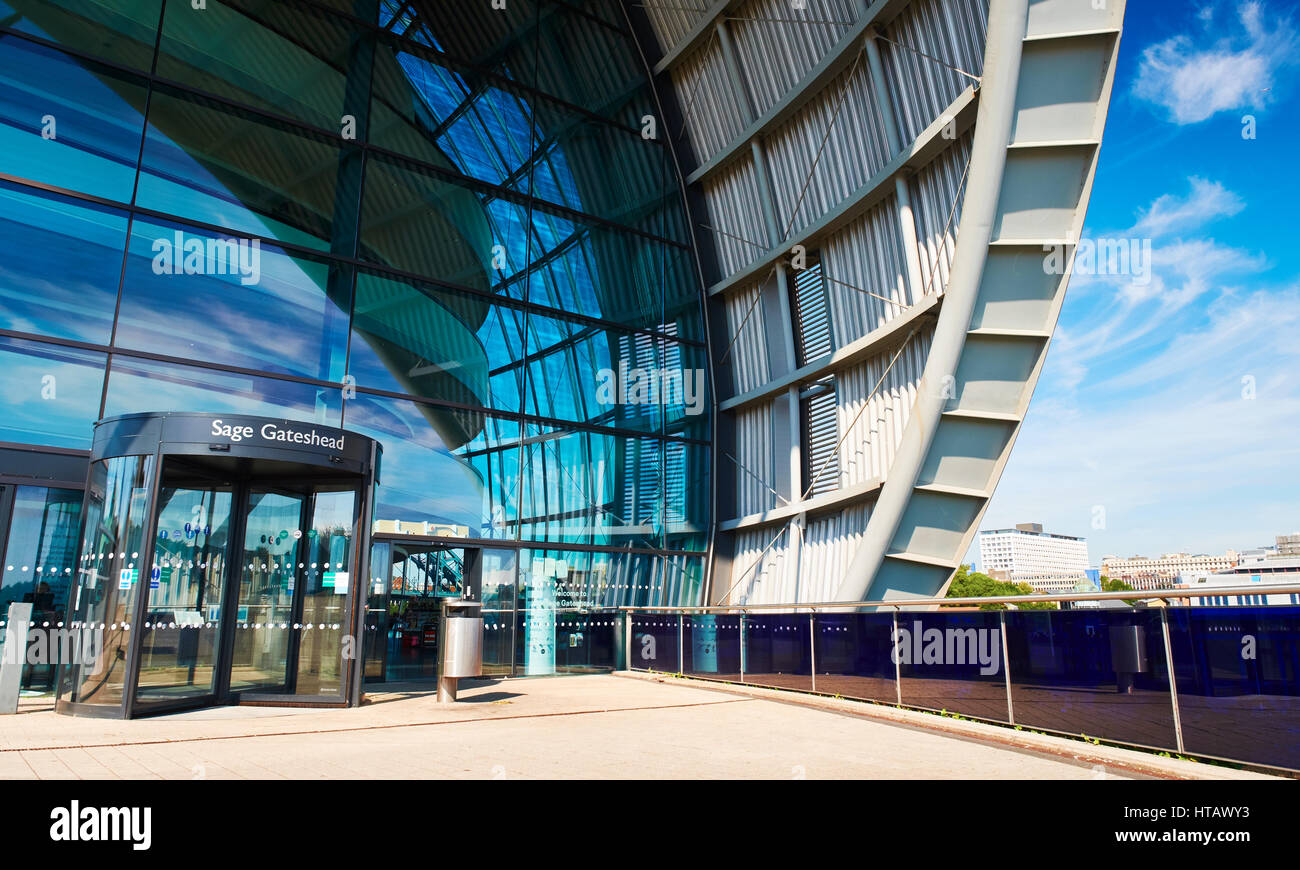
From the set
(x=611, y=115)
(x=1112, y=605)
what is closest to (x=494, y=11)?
(x=611, y=115)

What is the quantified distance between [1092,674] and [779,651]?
5.27 m

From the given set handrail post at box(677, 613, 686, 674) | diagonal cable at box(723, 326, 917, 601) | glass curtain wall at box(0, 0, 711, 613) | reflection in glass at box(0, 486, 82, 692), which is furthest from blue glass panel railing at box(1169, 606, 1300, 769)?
reflection in glass at box(0, 486, 82, 692)

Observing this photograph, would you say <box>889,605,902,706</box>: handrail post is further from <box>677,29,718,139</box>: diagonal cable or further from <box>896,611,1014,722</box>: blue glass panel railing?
<box>677,29,718,139</box>: diagonal cable

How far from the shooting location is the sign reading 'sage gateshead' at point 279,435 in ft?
31.1

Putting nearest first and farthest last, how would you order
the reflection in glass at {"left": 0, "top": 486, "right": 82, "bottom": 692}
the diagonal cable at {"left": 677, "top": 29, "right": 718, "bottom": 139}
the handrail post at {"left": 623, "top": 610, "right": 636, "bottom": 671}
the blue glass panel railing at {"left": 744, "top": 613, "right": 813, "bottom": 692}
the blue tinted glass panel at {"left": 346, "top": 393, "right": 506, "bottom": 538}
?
the reflection in glass at {"left": 0, "top": 486, "right": 82, "bottom": 692}
the blue glass panel railing at {"left": 744, "top": 613, "right": 813, "bottom": 692}
the blue tinted glass panel at {"left": 346, "top": 393, "right": 506, "bottom": 538}
the handrail post at {"left": 623, "top": 610, "right": 636, "bottom": 671}
the diagonal cable at {"left": 677, "top": 29, "right": 718, "bottom": 139}

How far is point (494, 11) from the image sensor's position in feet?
64.1

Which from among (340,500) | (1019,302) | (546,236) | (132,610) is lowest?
(132,610)

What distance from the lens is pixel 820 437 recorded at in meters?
18.7

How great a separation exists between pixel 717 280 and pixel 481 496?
29.2 ft

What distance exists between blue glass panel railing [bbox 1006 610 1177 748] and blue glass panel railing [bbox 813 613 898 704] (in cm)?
201

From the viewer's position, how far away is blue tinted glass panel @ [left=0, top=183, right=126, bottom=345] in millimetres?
12102
